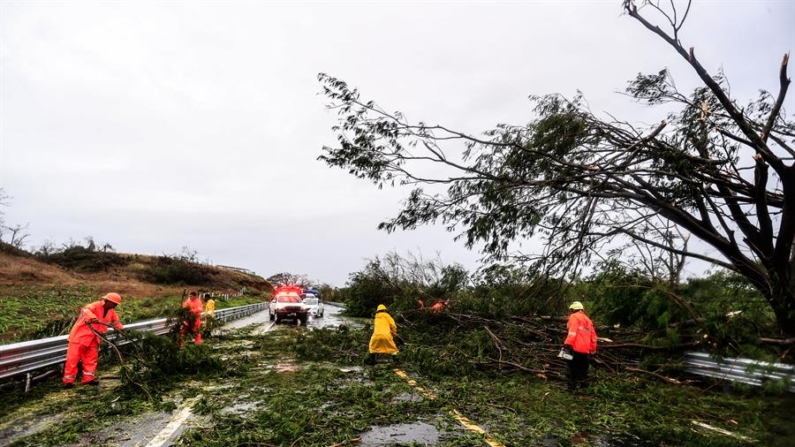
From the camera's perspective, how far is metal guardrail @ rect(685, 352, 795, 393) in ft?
17.5

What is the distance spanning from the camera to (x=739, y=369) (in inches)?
279

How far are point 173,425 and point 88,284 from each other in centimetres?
3804

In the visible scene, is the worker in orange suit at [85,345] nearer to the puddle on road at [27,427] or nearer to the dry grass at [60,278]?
the puddle on road at [27,427]

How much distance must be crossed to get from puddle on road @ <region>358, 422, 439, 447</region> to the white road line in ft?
6.84

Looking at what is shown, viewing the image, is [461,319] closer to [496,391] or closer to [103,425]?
[496,391]

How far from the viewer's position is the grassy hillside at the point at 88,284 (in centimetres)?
1794

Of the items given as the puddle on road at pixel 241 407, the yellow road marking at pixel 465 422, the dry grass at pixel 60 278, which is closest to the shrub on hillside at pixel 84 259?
the dry grass at pixel 60 278

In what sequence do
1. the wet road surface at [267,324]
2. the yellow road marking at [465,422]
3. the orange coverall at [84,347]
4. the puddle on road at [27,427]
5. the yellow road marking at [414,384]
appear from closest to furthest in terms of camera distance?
the yellow road marking at [465,422] < the puddle on road at [27,427] < the yellow road marking at [414,384] < the orange coverall at [84,347] < the wet road surface at [267,324]

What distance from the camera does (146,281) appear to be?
4831cm

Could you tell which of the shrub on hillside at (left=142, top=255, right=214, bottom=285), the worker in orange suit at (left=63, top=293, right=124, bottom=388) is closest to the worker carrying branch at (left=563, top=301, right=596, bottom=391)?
the worker in orange suit at (left=63, top=293, right=124, bottom=388)

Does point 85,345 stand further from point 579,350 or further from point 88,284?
point 88,284

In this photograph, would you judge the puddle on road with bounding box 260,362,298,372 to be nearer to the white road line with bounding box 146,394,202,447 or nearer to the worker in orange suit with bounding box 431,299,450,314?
the white road line with bounding box 146,394,202,447

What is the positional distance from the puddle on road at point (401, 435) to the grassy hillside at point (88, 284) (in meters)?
8.01

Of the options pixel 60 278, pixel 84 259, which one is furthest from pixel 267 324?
pixel 84 259
